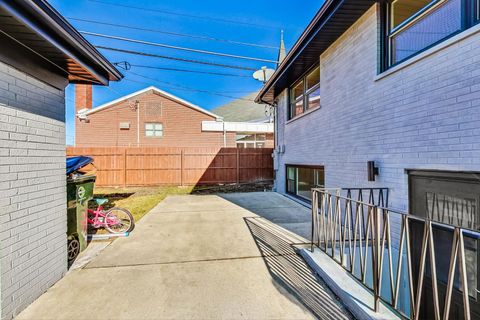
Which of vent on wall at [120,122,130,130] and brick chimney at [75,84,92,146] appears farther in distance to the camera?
vent on wall at [120,122,130,130]

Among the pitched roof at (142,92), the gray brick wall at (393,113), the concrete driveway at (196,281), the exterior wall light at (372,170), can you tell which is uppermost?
the pitched roof at (142,92)

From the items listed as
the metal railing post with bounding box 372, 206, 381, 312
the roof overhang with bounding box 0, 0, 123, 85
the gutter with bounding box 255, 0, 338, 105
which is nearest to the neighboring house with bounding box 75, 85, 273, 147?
the gutter with bounding box 255, 0, 338, 105

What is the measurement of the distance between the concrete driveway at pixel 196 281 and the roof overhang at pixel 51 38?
266cm

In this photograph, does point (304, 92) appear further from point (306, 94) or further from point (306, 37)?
point (306, 37)

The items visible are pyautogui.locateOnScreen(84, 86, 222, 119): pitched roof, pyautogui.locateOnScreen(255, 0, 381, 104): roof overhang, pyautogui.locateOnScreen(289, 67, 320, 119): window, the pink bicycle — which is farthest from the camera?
pyautogui.locateOnScreen(84, 86, 222, 119): pitched roof

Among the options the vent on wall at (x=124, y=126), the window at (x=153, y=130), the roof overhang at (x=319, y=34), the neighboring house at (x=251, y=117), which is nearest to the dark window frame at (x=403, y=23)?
the roof overhang at (x=319, y=34)

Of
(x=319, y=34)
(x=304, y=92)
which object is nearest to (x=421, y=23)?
(x=319, y=34)

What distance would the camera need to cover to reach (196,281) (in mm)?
2879

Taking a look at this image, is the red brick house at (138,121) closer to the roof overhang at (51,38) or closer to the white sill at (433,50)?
the roof overhang at (51,38)

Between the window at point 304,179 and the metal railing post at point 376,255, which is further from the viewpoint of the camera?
the window at point 304,179

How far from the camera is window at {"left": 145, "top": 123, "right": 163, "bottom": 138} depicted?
17266mm

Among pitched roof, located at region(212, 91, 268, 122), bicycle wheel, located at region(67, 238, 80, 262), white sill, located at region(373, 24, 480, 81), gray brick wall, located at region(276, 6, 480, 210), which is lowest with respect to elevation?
bicycle wheel, located at region(67, 238, 80, 262)

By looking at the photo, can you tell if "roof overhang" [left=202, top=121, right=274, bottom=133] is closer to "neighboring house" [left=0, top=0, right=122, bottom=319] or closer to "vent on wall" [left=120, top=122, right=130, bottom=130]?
"vent on wall" [left=120, top=122, right=130, bottom=130]

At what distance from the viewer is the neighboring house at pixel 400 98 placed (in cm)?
257
